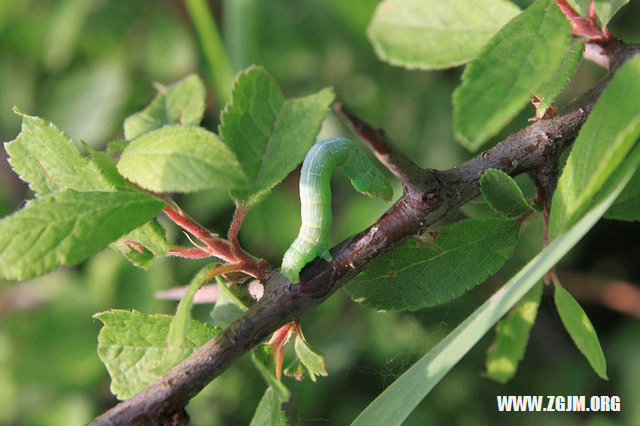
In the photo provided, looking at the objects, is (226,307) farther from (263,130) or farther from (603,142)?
(603,142)

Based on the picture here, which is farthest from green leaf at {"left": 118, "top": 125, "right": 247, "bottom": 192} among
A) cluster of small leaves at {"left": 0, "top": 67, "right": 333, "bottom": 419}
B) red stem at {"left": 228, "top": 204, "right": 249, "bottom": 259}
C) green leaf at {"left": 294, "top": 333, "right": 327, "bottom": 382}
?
green leaf at {"left": 294, "top": 333, "right": 327, "bottom": 382}

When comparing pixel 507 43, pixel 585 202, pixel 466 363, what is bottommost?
pixel 466 363

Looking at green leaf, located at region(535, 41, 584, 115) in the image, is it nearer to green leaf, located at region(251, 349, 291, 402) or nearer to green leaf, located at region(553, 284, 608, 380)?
green leaf, located at region(553, 284, 608, 380)

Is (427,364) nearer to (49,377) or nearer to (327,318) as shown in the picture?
(327,318)

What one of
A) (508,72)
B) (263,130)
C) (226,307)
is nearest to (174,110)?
(263,130)

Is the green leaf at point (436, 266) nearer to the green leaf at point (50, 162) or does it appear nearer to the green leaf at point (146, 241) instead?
the green leaf at point (146, 241)

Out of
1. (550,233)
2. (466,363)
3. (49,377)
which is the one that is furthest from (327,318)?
(550,233)

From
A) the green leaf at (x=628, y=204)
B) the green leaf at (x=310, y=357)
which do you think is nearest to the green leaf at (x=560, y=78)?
the green leaf at (x=628, y=204)
